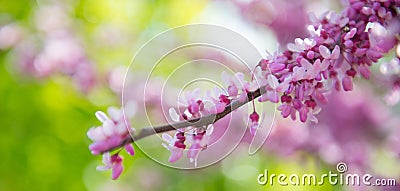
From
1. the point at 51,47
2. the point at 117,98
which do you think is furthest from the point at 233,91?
the point at 51,47

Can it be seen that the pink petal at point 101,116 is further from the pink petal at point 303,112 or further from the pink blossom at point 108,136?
the pink petal at point 303,112

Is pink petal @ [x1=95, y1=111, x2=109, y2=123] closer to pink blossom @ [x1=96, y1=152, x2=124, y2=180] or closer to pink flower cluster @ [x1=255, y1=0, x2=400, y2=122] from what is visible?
pink blossom @ [x1=96, y1=152, x2=124, y2=180]

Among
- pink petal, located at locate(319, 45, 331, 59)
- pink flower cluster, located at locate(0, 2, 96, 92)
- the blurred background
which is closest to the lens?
pink petal, located at locate(319, 45, 331, 59)

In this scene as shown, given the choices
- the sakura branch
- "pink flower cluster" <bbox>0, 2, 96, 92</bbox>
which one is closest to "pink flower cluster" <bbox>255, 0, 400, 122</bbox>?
the sakura branch

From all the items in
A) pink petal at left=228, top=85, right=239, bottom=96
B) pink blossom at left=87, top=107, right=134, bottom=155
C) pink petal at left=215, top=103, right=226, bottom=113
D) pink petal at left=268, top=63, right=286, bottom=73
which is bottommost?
pink blossom at left=87, top=107, right=134, bottom=155

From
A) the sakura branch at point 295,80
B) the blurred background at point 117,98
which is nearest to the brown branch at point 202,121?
the sakura branch at point 295,80

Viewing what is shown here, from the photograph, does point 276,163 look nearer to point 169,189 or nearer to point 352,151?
point 352,151

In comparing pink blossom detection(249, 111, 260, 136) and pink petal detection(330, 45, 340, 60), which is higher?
pink petal detection(330, 45, 340, 60)
